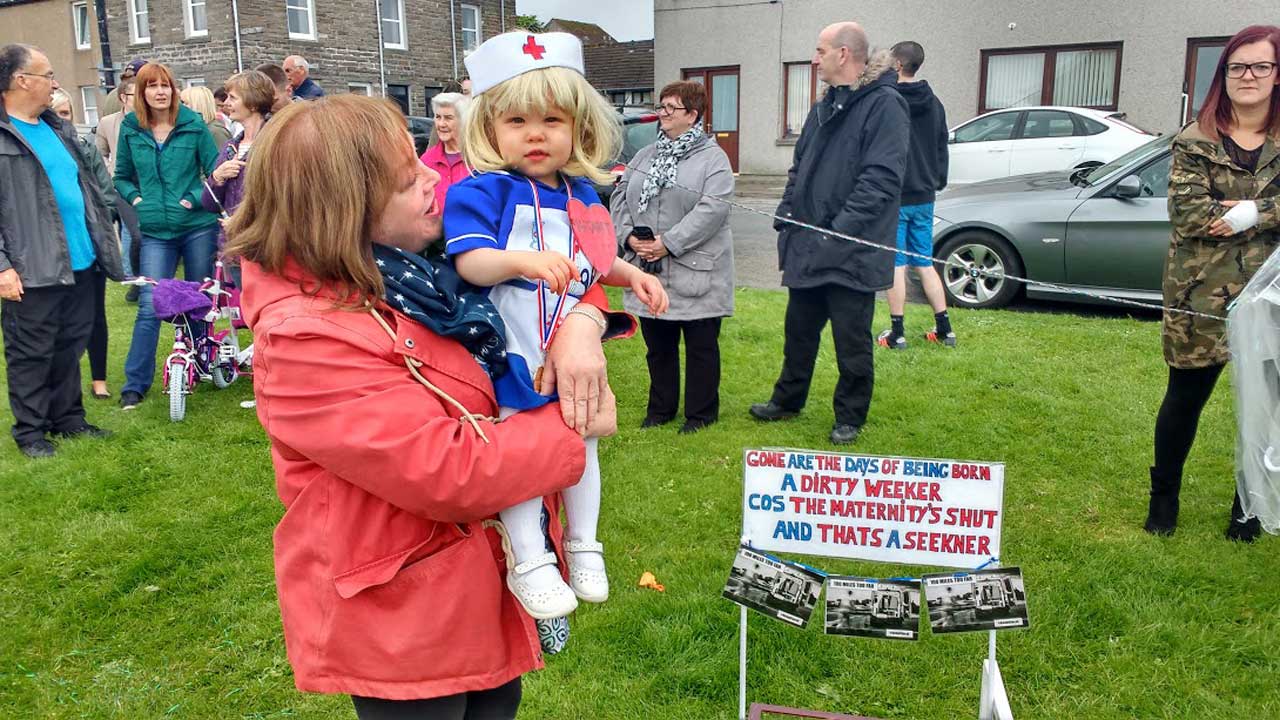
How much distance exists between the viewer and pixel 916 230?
23.9 ft

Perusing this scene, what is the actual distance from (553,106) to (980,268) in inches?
286

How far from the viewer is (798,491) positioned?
8.92 feet

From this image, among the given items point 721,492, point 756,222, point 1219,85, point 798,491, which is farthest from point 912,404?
point 756,222

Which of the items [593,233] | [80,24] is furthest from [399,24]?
[593,233]

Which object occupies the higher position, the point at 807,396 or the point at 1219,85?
the point at 1219,85

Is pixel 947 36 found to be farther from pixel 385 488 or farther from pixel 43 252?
Result: pixel 385 488

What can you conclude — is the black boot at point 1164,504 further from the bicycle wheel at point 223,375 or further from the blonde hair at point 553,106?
the bicycle wheel at point 223,375

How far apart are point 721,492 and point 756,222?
10866 mm

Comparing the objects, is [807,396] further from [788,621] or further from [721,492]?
[788,621]

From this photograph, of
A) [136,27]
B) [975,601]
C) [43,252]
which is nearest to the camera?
[975,601]

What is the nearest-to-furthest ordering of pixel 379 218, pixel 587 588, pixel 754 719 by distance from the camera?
pixel 379 218 < pixel 587 588 < pixel 754 719

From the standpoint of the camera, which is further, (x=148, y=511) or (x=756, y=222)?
(x=756, y=222)

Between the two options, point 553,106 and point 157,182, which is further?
point 157,182

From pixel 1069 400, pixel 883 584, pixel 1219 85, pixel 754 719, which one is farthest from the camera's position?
pixel 1069 400
